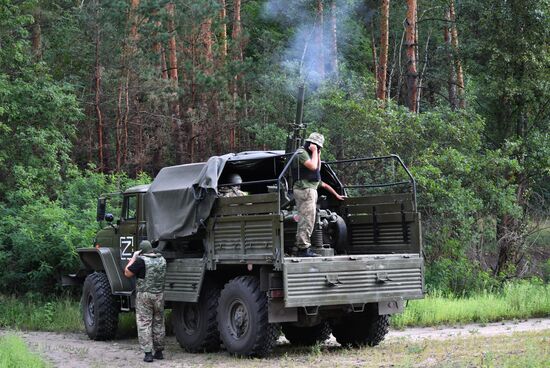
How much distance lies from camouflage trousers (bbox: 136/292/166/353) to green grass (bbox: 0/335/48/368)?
150 cm

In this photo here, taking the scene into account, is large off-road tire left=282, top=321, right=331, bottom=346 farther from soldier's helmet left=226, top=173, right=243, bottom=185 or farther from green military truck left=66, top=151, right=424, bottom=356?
soldier's helmet left=226, top=173, right=243, bottom=185

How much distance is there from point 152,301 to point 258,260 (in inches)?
68.5

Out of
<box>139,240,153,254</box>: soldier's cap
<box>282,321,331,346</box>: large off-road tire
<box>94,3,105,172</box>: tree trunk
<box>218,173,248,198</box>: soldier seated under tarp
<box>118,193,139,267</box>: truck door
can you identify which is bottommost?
<box>282,321,331,346</box>: large off-road tire

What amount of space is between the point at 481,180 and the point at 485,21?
4976 millimetres

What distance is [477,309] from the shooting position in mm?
16422

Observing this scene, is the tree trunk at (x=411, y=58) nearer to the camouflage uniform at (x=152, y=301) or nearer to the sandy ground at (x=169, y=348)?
the sandy ground at (x=169, y=348)

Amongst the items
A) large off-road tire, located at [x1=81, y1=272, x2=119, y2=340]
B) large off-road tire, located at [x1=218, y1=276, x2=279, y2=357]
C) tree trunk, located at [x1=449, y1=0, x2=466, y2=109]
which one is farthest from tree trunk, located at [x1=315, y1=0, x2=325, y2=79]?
large off-road tire, located at [x1=218, y1=276, x2=279, y2=357]

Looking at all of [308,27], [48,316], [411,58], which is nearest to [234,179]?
[48,316]

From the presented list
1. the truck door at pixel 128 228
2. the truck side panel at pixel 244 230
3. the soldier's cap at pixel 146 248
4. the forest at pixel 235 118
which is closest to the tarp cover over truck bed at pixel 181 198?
the truck side panel at pixel 244 230

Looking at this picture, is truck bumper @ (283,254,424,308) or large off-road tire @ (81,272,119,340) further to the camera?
large off-road tire @ (81,272,119,340)

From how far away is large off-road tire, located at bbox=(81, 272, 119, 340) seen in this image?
1431 centimetres

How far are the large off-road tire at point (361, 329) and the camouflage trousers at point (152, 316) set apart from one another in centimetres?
264

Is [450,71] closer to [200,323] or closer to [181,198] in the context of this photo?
[181,198]

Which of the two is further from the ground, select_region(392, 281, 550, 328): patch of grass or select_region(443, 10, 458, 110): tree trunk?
select_region(443, 10, 458, 110): tree trunk
